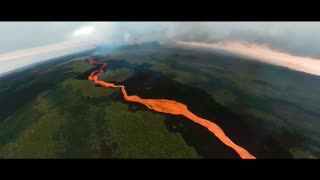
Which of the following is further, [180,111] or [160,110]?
[160,110]

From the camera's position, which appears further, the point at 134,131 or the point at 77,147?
the point at 134,131

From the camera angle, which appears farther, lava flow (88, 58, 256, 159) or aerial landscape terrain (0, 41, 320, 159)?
aerial landscape terrain (0, 41, 320, 159)

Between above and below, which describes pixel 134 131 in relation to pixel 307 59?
above

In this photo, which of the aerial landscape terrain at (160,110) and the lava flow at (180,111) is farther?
the aerial landscape terrain at (160,110)

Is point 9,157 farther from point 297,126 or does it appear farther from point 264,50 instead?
point 264,50

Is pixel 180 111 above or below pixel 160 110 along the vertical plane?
below
